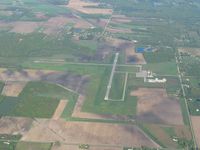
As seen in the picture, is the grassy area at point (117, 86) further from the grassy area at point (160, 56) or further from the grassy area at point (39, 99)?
the grassy area at point (160, 56)

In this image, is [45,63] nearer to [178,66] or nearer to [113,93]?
[113,93]

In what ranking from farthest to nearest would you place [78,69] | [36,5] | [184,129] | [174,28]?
[36,5] < [174,28] < [78,69] < [184,129]

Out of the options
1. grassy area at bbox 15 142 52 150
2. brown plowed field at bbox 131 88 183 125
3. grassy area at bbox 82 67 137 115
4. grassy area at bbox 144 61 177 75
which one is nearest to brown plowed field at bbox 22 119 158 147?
grassy area at bbox 15 142 52 150

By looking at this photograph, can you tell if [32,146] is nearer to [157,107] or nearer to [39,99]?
[39,99]

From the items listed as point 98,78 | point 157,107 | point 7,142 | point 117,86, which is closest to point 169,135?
point 157,107

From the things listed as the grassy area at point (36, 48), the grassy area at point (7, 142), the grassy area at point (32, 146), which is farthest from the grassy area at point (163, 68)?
the grassy area at point (7, 142)

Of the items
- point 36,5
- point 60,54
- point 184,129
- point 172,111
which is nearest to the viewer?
point 184,129

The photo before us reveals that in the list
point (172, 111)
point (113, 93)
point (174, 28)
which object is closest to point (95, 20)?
point (174, 28)

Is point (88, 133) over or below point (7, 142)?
over

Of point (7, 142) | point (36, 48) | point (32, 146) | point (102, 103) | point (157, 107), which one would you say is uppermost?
point (157, 107)
